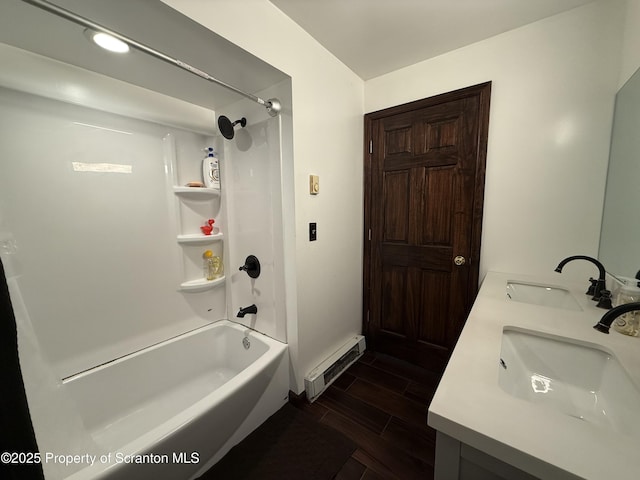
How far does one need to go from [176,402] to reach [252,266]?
98 cm

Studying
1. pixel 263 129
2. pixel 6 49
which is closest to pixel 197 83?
pixel 263 129

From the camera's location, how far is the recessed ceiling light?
3.18 feet

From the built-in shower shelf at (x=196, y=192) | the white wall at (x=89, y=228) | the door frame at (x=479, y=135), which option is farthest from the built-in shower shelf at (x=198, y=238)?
the door frame at (x=479, y=135)

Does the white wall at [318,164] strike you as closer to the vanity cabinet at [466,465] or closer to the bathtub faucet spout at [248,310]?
the bathtub faucet spout at [248,310]

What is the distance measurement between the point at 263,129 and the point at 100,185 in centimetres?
100

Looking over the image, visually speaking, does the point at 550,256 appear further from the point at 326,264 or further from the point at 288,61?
the point at 288,61

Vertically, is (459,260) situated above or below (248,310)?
above

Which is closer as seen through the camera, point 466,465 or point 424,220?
point 466,465

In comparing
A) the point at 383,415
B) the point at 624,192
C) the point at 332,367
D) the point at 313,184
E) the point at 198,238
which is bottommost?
the point at 383,415

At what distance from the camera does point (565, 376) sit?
809 mm

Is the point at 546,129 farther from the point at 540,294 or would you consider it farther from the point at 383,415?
the point at 383,415

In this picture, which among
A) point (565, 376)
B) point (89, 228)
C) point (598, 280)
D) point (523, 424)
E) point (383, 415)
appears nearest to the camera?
point (523, 424)

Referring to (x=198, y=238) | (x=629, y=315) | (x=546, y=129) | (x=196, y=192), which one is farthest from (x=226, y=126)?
(x=629, y=315)

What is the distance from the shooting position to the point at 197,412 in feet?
3.33
